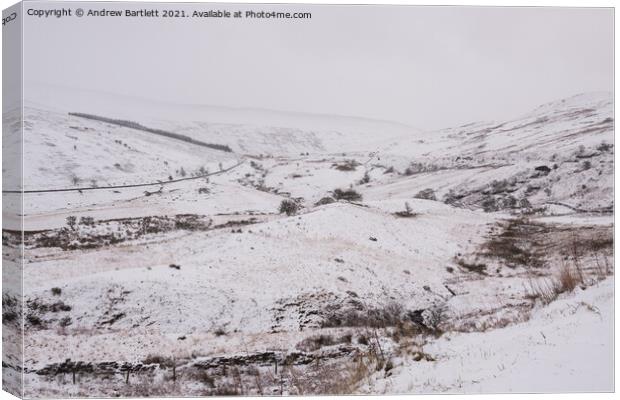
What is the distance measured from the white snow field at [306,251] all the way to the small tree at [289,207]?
0.06ft

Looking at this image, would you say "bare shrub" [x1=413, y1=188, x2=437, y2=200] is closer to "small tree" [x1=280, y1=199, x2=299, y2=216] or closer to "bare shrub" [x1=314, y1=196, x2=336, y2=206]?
"bare shrub" [x1=314, y1=196, x2=336, y2=206]

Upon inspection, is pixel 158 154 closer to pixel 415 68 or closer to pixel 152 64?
pixel 152 64

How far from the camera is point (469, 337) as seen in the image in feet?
32.7

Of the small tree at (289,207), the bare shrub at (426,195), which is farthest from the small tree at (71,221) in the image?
the bare shrub at (426,195)

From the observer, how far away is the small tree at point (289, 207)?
1086 centimetres

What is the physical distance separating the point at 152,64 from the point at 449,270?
6201 mm

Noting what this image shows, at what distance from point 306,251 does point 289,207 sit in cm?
89

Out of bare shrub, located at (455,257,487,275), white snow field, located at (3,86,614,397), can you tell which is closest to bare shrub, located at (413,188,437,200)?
white snow field, located at (3,86,614,397)

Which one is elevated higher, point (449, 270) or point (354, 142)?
point (354, 142)

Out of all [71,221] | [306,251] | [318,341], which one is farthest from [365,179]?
[71,221]

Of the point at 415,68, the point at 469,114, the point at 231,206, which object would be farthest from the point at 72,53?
the point at 469,114

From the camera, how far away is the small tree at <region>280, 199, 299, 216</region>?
1086cm

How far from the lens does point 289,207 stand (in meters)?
10.9

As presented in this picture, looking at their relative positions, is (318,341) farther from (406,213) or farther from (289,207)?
(406,213)
